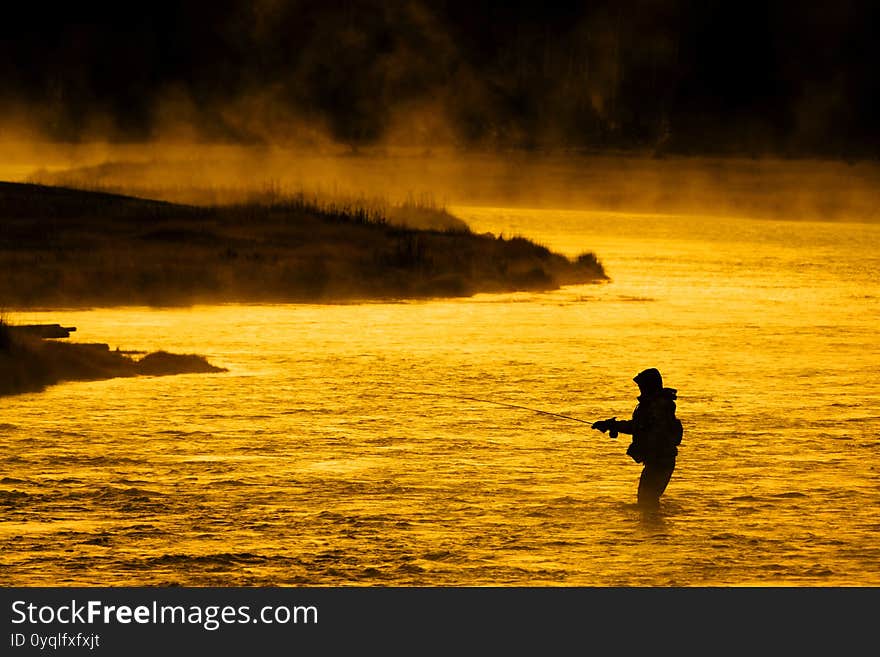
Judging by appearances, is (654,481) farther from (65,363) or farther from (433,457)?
(65,363)

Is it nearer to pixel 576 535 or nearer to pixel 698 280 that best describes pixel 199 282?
pixel 698 280

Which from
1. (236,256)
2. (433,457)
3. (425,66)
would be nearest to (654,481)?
(433,457)

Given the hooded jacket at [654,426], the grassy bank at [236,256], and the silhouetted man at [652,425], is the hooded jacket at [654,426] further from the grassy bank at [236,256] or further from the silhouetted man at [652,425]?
the grassy bank at [236,256]

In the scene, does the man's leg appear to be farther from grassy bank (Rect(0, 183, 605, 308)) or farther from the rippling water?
grassy bank (Rect(0, 183, 605, 308))

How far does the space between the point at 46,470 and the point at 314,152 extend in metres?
85.5

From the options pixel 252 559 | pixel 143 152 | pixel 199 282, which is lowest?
pixel 252 559

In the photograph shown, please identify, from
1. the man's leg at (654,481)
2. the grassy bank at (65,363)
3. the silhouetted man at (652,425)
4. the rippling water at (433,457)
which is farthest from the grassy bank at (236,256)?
the silhouetted man at (652,425)

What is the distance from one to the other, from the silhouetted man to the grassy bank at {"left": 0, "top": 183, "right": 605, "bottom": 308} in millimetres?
21140

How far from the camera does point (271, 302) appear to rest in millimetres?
35938

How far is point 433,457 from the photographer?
17891 mm

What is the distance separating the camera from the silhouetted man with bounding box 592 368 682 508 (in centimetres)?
1366

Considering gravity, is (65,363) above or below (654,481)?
above

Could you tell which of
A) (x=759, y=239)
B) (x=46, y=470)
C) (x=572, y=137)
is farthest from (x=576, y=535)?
(x=572, y=137)

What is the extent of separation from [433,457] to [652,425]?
4452 millimetres
